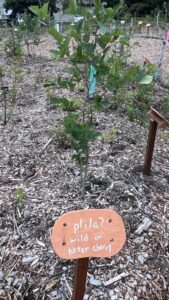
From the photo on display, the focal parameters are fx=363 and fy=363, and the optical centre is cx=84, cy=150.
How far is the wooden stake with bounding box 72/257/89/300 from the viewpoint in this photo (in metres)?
1.44

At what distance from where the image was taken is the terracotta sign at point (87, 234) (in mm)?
1351

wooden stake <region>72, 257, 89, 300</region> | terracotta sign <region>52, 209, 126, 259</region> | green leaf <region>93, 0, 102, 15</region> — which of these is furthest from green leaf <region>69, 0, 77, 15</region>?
wooden stake <region>72, 257, 89, 300</region>

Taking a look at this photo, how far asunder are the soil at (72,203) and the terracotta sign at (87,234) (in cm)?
65

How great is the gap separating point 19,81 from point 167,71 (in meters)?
2.83

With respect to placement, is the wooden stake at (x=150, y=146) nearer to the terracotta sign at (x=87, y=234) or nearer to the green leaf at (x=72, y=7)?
the green leaf at (x=72, y=7)

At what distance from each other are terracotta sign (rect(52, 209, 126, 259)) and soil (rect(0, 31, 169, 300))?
0.65 metres

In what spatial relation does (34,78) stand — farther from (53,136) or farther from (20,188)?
(20,188)

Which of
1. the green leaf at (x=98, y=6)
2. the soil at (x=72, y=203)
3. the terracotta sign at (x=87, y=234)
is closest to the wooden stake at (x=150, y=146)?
the soil at (x=72, y=203)

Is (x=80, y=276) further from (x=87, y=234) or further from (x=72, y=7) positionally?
(x=72, y=7)

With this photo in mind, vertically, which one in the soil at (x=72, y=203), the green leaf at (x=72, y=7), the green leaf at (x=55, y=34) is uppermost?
the green leaf at (x=72, y=7)

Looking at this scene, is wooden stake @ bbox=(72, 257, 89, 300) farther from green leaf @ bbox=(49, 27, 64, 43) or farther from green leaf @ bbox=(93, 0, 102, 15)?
green leaf @ bbox=(93, 0, 102, 15)

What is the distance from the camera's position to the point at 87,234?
4.50ft

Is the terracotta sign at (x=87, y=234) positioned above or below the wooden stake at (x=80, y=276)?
above

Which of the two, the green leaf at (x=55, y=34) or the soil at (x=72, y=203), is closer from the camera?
the green leaf at (x=55, y=34)
